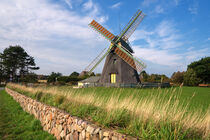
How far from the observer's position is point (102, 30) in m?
19.3

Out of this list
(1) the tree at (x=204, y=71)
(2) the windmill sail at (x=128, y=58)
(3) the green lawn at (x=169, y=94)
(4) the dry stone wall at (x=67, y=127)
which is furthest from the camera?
(1) the tree at (x=204, y=71)

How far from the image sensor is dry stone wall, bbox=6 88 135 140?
2.67 meters

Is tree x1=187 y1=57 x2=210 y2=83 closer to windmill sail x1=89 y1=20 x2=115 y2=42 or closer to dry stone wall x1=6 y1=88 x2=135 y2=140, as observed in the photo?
windmill sail x1=89 y1=20 x2=115 y2=42

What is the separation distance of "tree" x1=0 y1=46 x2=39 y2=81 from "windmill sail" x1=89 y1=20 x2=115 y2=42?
31.7m

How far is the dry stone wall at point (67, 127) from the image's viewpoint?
2668mm

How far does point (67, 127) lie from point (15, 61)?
154ft

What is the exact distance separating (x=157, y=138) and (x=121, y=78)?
52.0 ft

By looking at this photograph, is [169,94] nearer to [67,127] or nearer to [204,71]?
[67,127]

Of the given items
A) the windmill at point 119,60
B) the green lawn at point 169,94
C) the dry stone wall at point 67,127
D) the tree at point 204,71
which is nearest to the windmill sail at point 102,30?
the windmill at point 119,60

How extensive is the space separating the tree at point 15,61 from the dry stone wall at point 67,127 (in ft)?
135

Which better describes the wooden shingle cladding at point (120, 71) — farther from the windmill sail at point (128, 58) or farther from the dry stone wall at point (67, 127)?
the dry stone wall at point (67, 127)

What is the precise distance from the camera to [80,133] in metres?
3.21

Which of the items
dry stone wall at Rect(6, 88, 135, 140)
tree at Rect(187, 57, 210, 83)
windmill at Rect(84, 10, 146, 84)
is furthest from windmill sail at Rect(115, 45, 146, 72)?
tree at Rect(187, 57, 210, 83)

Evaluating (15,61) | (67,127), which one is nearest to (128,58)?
(67,127)
